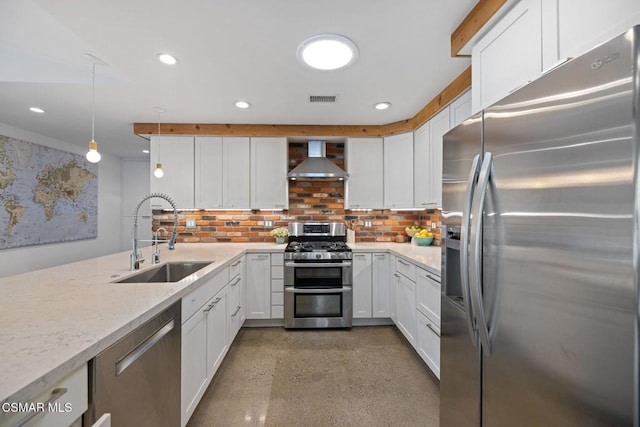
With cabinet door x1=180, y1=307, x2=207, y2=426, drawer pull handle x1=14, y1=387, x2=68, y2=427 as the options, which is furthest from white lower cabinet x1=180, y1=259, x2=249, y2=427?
drawer pull handle x1=14, y1=387, x2=68, y2=427

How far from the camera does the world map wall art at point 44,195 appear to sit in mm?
3367

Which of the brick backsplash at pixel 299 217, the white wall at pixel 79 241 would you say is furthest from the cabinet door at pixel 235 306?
the white wall at pixel 79 241

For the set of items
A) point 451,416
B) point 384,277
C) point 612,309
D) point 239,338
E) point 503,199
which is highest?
point 503,199

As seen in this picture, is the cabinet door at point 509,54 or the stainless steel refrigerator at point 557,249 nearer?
the stainless steel refrigerator at point 557,249

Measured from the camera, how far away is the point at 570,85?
68cm

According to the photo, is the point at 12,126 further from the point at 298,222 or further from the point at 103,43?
the point at 298,222

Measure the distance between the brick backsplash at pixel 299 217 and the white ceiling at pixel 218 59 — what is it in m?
0.90

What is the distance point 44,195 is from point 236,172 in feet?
9.67

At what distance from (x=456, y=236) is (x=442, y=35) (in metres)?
1.30

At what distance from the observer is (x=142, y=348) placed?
1.08 m

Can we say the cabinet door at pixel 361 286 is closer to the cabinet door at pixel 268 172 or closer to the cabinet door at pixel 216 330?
the cabinet door at pixel 268 172

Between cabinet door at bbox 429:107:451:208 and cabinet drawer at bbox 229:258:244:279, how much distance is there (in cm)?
208

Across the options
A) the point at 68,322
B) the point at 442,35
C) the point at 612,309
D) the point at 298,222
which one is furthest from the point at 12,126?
the point at 612,309

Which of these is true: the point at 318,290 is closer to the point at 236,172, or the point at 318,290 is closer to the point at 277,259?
the point at 277,259
